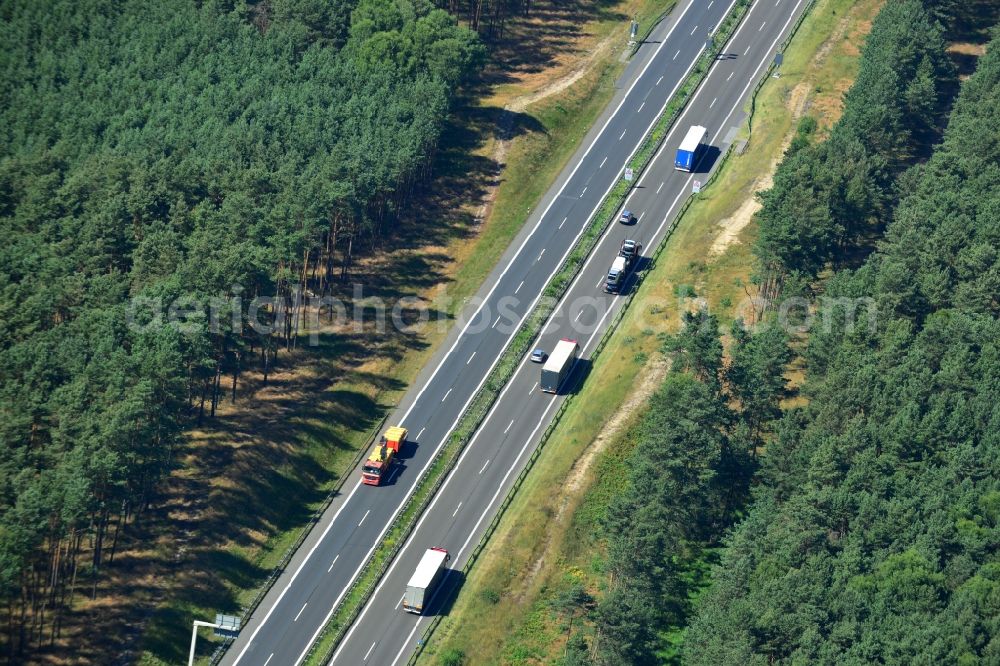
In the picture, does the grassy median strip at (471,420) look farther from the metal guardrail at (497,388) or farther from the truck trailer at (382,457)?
the truck trailer at (382,457)

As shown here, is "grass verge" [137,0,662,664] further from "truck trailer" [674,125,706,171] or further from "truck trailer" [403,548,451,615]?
"truck trailer" [674,125,706,171]

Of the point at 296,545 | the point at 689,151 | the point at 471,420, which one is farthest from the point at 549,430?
the point at 689,151

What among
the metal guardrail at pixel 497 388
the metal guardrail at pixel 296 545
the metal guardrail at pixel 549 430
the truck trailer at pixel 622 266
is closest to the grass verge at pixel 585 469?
the metal guardrail at pixel 549 430

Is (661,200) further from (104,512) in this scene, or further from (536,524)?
(104,512)

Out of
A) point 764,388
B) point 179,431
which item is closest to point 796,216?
point 764,388

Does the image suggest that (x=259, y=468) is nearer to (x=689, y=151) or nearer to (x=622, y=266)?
(x=622, y=266)
